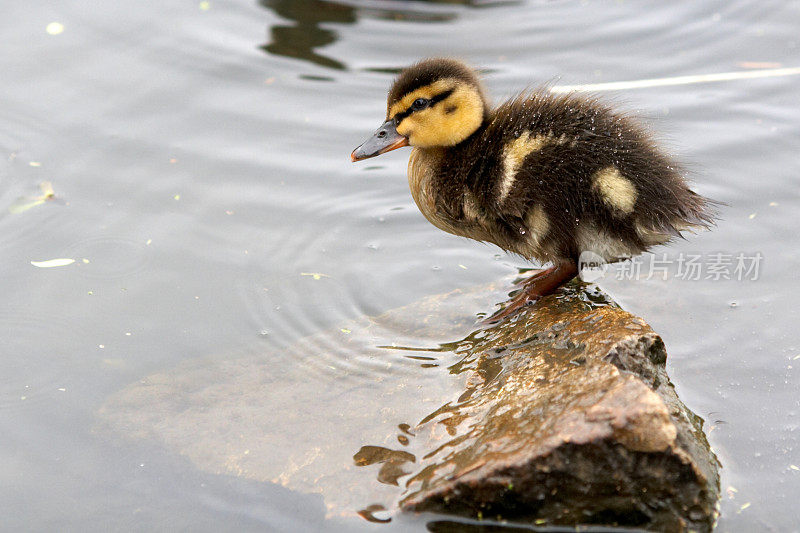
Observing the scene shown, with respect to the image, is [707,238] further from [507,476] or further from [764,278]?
[507,476]

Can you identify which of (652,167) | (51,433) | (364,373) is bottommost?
(51,433)

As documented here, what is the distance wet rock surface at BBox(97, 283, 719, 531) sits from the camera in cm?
247

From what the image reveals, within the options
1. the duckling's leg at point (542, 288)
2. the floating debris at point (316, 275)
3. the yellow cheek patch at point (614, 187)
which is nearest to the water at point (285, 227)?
the floating debris at point (316, 275)

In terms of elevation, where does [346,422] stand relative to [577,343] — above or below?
below

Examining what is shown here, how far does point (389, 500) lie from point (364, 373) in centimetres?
72

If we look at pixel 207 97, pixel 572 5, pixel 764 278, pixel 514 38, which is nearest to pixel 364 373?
pixel 764 278

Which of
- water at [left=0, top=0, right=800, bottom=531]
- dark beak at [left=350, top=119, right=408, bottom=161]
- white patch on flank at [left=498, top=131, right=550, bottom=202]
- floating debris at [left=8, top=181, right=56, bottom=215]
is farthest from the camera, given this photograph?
floating debris at [left=8, top=181, right=56, bottom=215]

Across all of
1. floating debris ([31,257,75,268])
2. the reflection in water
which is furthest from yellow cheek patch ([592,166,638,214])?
the reflection in water

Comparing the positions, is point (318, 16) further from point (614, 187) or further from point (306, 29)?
point (614, 187)

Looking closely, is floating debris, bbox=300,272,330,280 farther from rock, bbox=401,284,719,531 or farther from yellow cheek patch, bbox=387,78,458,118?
rock, bbox=401,284,719,531

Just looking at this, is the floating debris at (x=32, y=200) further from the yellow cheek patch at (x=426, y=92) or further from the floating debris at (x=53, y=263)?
the yellow cheek patch at (x=426, y=92)

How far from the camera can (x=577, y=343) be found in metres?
3.01

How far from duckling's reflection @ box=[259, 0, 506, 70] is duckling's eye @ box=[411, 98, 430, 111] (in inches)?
100

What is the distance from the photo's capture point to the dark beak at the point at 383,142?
12.4 feet
